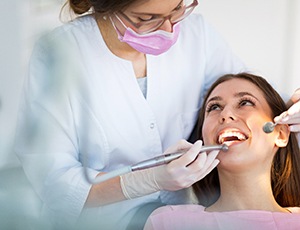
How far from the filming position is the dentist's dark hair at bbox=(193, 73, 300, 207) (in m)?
1.71

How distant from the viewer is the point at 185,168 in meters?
1.49

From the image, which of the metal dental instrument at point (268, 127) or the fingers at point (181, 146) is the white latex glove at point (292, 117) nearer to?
the metal dental instrument at point (268, 127)

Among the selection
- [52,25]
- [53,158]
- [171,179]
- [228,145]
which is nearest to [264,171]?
[228,145]

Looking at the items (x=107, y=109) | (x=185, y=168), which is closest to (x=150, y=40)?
(x=107, y=109)

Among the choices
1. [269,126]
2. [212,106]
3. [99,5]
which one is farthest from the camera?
[212,106]

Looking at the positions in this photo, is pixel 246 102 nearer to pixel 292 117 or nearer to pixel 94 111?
pixel 292 117

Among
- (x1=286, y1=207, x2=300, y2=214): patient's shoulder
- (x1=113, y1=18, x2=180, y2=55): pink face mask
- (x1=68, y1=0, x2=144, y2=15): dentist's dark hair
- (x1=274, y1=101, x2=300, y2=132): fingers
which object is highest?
(x1=68, y1=0, x2=144, y2=15): dentist's dark hair

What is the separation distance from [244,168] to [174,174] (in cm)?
21

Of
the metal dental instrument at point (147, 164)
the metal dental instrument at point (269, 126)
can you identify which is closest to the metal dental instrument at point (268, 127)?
the metal dental instrument at point (269, 126)

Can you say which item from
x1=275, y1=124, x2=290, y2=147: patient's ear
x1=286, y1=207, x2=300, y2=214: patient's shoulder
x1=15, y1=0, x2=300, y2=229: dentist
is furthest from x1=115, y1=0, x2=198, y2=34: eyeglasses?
x1=286, y1=207, x2=300, y2=214: patient's shoulder

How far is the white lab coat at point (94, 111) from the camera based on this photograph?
58.6 inches

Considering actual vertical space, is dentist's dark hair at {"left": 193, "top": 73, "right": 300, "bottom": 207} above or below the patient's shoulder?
above

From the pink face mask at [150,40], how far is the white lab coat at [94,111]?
0.10m

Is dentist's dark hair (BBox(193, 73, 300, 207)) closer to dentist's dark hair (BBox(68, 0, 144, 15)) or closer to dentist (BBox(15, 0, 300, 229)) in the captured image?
dentist (BBox(15, 0, 300, 229))
